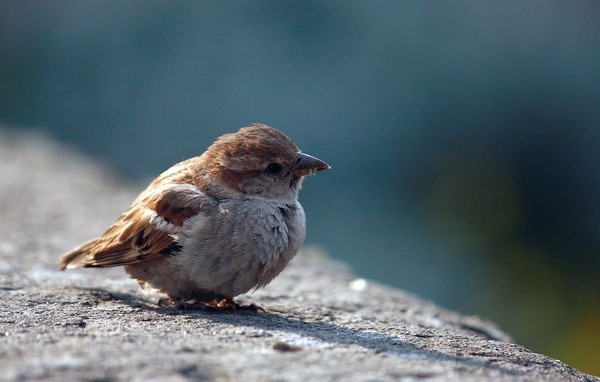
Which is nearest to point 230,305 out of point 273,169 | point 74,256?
point 273,169

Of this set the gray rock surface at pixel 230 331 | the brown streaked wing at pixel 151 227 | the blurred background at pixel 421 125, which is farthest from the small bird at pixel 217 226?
the blurred background at pixel 421 125

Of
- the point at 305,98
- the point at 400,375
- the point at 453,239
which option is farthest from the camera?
the point at 305,98

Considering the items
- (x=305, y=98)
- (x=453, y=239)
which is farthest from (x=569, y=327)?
(x=305, y=98)

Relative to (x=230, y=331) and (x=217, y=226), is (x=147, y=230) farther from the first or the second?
(x=230, y=331)

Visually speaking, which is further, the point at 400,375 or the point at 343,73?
the point at 343,73

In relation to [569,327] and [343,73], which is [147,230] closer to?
[569,327]

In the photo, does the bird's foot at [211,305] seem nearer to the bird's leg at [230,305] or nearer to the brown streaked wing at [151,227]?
the bird's leg at [230,305]

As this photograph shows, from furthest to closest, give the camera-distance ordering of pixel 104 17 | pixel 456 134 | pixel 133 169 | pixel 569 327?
pixel 104 17 → pixel 133 169 → pixel 456 134 → pixel 569 327

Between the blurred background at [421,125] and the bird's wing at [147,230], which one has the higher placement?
the blurred background at [421,125]
